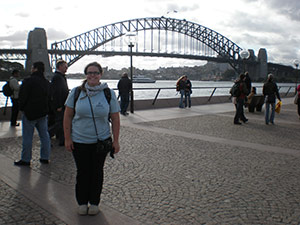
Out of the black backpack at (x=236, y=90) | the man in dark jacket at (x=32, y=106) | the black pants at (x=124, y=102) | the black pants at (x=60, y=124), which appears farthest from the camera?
the black pants at (x=124, y=102)

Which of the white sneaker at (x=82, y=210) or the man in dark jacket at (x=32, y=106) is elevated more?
the man in dark jacket at (x=32, y=106)

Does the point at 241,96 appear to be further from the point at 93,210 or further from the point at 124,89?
the point at 93,210

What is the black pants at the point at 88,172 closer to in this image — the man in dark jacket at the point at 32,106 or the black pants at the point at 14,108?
the man in dark jacket at the point at 32,106

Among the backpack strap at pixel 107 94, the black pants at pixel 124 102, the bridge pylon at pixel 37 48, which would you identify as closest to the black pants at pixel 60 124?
the backpack strap at pixel 107 94

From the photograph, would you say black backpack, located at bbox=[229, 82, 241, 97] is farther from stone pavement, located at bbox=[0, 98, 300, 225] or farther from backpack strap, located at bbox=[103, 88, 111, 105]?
backpack strap, located at bbox=[103, 88, 111, 105]

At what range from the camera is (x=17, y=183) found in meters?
4.04

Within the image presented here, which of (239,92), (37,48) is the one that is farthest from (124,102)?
(37,48)

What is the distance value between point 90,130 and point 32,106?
2051mm

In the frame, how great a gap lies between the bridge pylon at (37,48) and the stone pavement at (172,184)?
51834 mm

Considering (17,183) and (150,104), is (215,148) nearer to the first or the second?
(17,183)

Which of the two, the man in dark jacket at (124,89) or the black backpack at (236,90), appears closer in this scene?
the black backpack at (236,90)

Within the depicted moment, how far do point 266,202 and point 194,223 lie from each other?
1.00 meters

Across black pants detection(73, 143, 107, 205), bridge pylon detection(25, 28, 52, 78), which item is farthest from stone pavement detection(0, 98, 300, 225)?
bridge pylon detection(25, 28, 52, 78)

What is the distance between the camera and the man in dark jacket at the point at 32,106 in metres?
4.69
